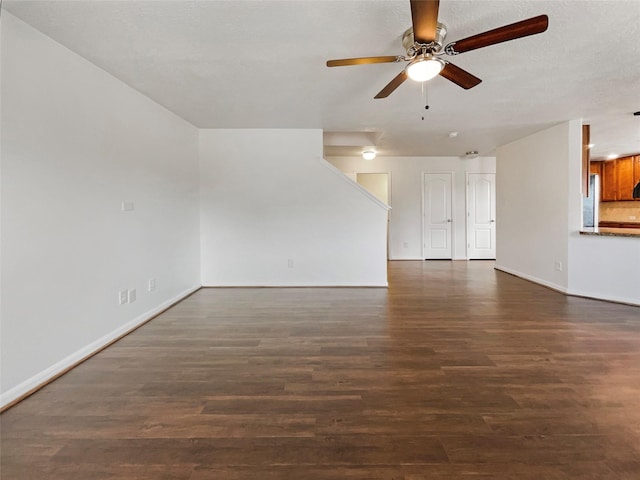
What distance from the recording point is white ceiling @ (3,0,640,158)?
6.29ft

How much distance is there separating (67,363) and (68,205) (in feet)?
3.87

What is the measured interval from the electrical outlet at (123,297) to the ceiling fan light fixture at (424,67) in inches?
123

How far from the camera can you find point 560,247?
4.49m

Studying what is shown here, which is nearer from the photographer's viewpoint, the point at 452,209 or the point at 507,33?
the point at 507,33

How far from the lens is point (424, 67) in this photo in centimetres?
208

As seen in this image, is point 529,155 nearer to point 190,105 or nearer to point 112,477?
point 190,105

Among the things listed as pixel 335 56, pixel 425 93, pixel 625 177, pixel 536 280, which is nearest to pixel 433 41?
pixel 335 56

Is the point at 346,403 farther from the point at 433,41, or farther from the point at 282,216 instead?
the point at 282,216

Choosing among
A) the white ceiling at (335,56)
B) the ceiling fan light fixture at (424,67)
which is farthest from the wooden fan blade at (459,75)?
the white ceiling at (335,56)

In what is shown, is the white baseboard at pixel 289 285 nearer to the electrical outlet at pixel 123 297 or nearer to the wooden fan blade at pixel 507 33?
the electrical outlet at pixel 123 297

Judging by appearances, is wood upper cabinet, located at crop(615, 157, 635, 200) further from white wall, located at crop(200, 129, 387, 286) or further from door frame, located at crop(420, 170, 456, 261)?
→ white wall, located at crop(200, 129, 387, 286)

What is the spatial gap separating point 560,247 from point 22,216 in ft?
19.5

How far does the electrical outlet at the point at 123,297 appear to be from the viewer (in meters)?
2.94

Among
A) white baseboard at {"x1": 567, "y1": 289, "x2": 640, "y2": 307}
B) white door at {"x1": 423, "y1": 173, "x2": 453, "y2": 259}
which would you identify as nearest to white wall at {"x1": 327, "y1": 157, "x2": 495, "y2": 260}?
white door at {"x1": 423, "y1": 173, "x2": 453, "y2": 259}
